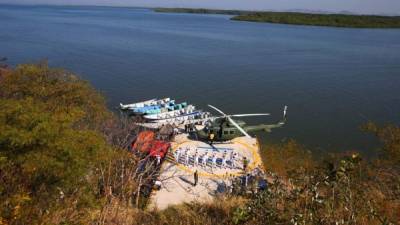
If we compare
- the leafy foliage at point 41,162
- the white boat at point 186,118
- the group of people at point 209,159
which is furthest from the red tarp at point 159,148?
the leafy foliage at point 41,162

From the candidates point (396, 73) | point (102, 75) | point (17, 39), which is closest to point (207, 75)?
point (102, 75)

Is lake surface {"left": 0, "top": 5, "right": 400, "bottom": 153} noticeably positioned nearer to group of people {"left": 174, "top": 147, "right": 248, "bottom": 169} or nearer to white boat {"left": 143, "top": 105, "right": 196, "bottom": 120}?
white boat {"left": 143, "top": 105, "right": 196, "bottom": 120}

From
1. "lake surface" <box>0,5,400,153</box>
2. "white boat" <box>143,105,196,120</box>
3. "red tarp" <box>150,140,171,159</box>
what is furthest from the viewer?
"lake surface" <box>0,5,400,153</box>

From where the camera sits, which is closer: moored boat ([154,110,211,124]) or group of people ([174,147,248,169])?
group of people ([174,147,248,169])

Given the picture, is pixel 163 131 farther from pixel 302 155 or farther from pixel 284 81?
pixel 284 81

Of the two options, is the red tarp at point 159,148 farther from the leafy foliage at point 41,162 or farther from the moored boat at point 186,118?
the leafy foliage at point 41,162

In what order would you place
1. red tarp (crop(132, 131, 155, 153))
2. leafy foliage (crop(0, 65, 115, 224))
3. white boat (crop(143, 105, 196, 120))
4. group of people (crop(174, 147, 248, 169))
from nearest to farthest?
1. leafy foliage (crop(0, 65, 115, 224))
2. red tarp (crop(132, 131, 155, 153))
3. group of people (crop(174, 147, 248, 169))
4. white boat (crop(143, 105, 196, 120))

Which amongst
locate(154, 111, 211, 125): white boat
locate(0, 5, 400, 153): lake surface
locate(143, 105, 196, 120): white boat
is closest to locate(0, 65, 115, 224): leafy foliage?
locate(154, 111, 211, 125): white boat
